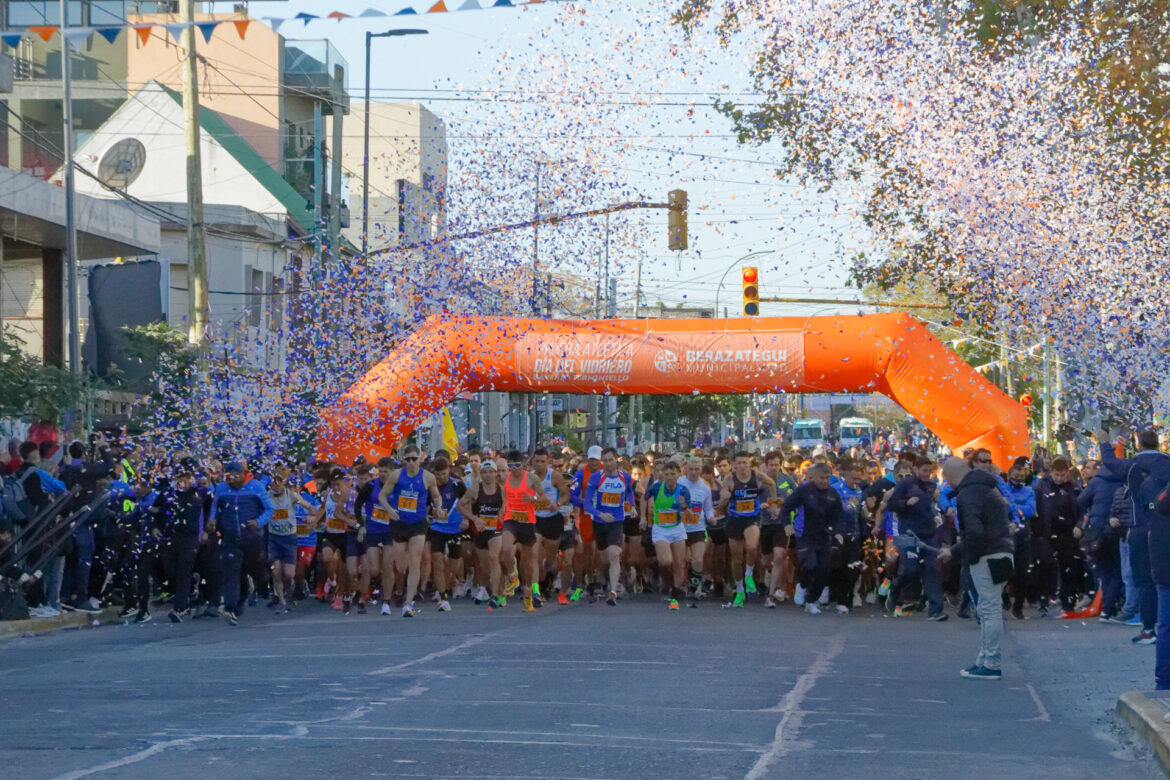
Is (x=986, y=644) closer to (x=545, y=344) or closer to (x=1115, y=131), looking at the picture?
(x=545, y=344)

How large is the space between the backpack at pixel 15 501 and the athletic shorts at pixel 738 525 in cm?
796

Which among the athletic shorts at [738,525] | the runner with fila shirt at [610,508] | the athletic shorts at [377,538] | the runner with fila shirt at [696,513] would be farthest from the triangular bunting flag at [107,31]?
the athletic shorts at [738,525]

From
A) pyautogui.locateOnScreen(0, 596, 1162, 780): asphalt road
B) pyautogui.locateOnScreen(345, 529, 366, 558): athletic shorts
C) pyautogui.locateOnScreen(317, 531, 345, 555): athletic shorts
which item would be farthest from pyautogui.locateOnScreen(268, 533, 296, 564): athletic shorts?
pyautogui.locateOnScreen(0, 596, 1162, 780): asphalt road

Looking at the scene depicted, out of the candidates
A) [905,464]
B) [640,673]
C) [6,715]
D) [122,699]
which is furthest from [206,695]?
[905,464]

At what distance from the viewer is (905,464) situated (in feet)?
61.8

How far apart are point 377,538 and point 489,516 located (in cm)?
134

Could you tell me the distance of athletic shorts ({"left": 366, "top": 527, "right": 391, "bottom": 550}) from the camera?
18375 millimetres

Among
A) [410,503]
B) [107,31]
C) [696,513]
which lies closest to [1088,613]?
[696,513]

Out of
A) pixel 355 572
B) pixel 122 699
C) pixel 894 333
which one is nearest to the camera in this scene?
pixel 122 699

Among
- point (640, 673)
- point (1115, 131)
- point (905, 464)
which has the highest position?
point (1115, 131)

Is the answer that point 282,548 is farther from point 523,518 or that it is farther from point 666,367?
point 666,367

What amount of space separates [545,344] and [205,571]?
7911 mm

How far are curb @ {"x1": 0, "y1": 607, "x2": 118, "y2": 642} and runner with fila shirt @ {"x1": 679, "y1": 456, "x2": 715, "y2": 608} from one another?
21.7ft

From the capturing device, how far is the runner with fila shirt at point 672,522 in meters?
19.4
